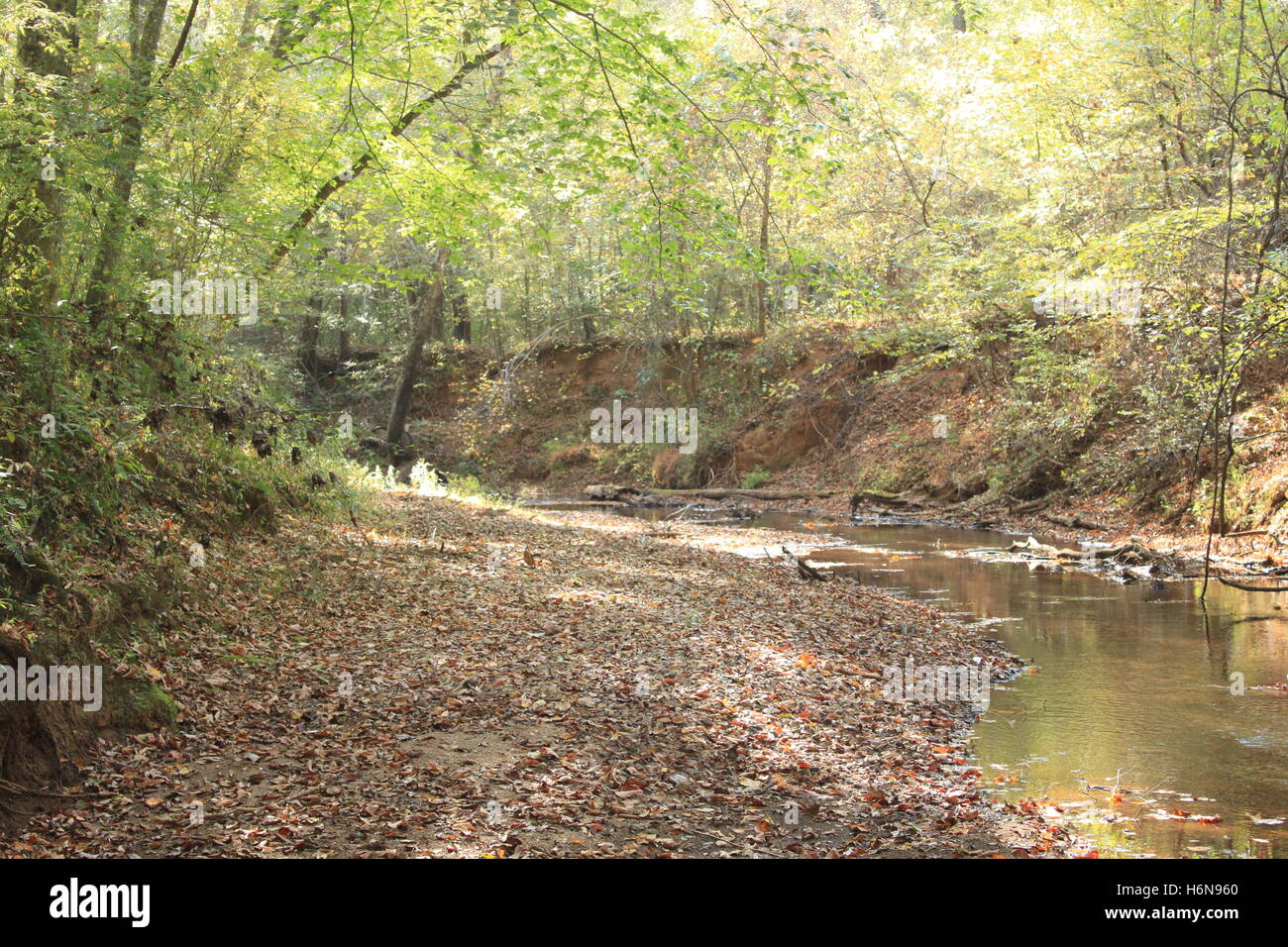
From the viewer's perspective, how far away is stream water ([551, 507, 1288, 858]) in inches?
208

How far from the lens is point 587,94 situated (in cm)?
852

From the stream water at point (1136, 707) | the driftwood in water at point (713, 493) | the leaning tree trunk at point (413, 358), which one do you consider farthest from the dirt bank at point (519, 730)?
the driftwood in water at point (713, 493)

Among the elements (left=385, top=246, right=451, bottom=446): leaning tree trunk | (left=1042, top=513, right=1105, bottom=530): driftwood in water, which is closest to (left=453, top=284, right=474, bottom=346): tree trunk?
(left=385, top=246, right=451, bottom=446): leaning tree trunk

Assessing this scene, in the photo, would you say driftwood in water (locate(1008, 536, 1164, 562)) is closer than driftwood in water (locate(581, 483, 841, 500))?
Yes

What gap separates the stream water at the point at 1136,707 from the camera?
208 inches

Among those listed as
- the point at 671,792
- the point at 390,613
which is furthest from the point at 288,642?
the point at 671,792

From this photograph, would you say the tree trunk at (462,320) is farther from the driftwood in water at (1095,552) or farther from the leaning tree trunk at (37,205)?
the leaning tree trunk at (37,205)

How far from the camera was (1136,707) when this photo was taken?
24.5 feet

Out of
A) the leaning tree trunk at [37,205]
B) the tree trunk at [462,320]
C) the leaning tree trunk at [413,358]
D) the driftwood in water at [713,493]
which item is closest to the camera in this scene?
the leaning tree trunk at [37,205]

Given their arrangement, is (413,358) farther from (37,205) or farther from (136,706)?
(136,706)

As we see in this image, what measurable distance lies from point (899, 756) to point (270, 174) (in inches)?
376

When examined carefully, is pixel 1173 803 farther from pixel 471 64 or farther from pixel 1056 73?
pixel 1056 73

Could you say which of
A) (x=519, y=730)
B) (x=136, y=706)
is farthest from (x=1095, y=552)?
(x=136, y=706)

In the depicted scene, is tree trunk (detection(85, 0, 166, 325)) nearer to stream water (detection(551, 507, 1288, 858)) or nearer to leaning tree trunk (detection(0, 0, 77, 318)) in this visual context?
leaning tree trunk (detection(0, 0, 77, 318))
